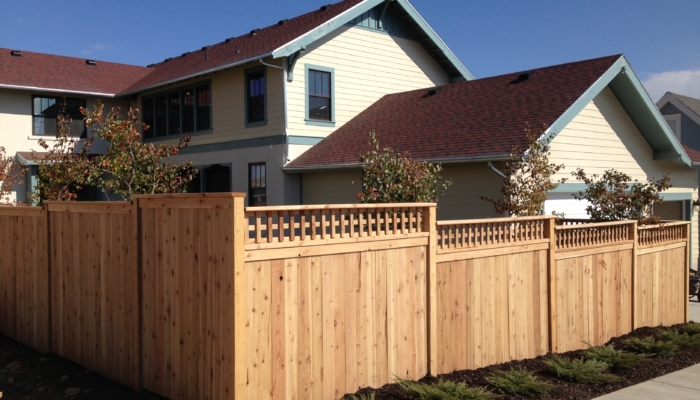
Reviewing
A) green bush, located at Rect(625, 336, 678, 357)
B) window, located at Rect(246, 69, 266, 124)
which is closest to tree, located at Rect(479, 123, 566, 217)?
green bush, located at Rect(625, 336, 678, 357)

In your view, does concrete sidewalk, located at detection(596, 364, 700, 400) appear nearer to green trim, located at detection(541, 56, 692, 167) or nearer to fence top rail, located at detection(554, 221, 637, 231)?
fence top rail, located at detection(554, 221, 637, 231)

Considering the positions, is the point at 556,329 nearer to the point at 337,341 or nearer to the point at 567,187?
the point at 337,341

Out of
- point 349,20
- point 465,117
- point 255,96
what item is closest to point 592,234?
point 465,117

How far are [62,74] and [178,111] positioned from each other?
17.2ft

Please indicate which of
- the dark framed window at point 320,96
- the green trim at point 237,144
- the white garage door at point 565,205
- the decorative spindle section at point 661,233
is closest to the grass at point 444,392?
the decorative spindle section at point 661,233

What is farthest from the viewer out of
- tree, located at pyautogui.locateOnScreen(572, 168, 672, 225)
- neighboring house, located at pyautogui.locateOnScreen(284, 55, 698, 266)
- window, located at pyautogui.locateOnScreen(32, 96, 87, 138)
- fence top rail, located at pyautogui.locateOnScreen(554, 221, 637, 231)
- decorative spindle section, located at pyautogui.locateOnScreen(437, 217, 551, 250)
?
window, located at pyautogui.locateOnScreen(32, 96, 87, 138)

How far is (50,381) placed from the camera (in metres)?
7.92

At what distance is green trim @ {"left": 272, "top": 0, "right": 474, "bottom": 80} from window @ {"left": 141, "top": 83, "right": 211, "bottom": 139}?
13.9 ft

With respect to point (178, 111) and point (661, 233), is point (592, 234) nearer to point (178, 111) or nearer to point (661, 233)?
point (661, 233)

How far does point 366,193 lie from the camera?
979cm

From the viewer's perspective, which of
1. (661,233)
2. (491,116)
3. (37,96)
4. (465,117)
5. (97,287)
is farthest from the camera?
(37,96)

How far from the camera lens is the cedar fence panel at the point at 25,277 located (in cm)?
924

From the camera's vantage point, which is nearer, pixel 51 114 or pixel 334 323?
pixel 334 323

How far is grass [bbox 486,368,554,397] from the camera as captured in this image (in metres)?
7.10
